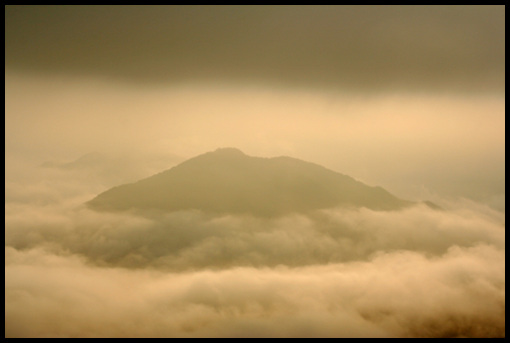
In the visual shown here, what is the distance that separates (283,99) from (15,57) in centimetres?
265

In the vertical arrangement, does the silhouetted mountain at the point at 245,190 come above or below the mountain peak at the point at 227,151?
below

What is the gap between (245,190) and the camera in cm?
367

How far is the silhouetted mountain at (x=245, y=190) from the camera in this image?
358 cm

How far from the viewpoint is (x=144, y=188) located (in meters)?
3.66

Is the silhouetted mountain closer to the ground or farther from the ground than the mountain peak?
closer to the ground

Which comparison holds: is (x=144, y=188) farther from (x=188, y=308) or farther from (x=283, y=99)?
(x=283, y=99)

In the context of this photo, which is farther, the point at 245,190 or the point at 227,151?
the point at 227,151

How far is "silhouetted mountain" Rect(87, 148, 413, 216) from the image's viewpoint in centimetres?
358

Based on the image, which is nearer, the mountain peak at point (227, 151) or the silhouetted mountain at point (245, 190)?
the silhouetted mountain at point (245, 190)

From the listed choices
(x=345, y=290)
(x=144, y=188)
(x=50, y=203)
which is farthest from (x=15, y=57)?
(x=345, y=290)

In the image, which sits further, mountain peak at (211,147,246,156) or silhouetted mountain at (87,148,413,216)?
mountain peak at (211,147,246,156)

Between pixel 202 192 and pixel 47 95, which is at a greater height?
pixel 47 95

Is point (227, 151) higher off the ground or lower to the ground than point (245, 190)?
higher

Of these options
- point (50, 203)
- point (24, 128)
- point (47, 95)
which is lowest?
point (50, 203)
